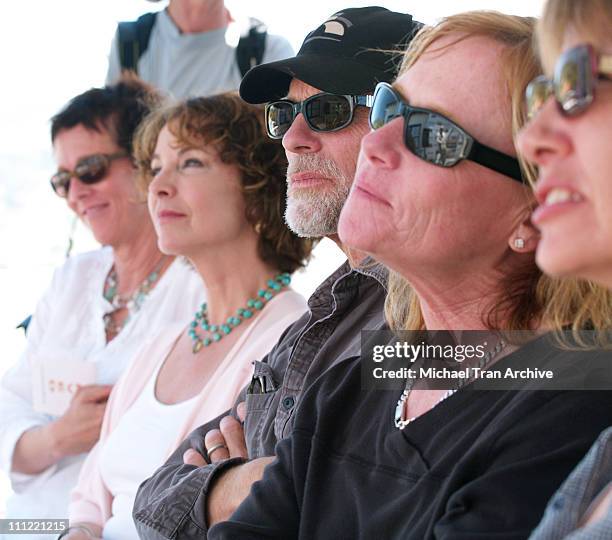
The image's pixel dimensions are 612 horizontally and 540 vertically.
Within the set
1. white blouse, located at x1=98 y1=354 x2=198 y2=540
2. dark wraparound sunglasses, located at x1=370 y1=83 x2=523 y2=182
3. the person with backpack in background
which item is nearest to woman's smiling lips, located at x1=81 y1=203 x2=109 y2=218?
the person with backpack in background

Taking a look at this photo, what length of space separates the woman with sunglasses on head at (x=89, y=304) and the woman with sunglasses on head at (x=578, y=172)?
2.24 meters

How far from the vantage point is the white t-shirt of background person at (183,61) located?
12.9ft

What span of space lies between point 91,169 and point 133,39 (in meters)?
0.73

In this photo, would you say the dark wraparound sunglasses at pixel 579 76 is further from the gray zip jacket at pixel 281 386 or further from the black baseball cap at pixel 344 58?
the black baseball cap at pixel 344 58

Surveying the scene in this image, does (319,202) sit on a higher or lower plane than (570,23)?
lower

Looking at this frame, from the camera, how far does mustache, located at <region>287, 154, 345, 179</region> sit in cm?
215

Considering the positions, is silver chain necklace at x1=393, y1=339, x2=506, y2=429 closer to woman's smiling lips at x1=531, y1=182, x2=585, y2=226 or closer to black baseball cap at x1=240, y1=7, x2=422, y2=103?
woman's smiling lips at x1=531, y1=182, x2=585, y2=226

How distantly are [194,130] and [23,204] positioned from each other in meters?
3.66

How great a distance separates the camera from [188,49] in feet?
13.3

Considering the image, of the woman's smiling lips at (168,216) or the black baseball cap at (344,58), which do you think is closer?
the black baseball cap at (344,58)

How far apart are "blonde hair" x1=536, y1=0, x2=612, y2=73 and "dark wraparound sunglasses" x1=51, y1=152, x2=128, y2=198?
279cm

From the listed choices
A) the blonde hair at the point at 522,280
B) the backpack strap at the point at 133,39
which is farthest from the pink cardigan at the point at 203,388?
the backpack strap at the point at 133,39

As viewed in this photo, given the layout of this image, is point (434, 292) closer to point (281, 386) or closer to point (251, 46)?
point (281, 386)

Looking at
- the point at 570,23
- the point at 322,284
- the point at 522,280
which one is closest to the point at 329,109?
the point at 322,284
